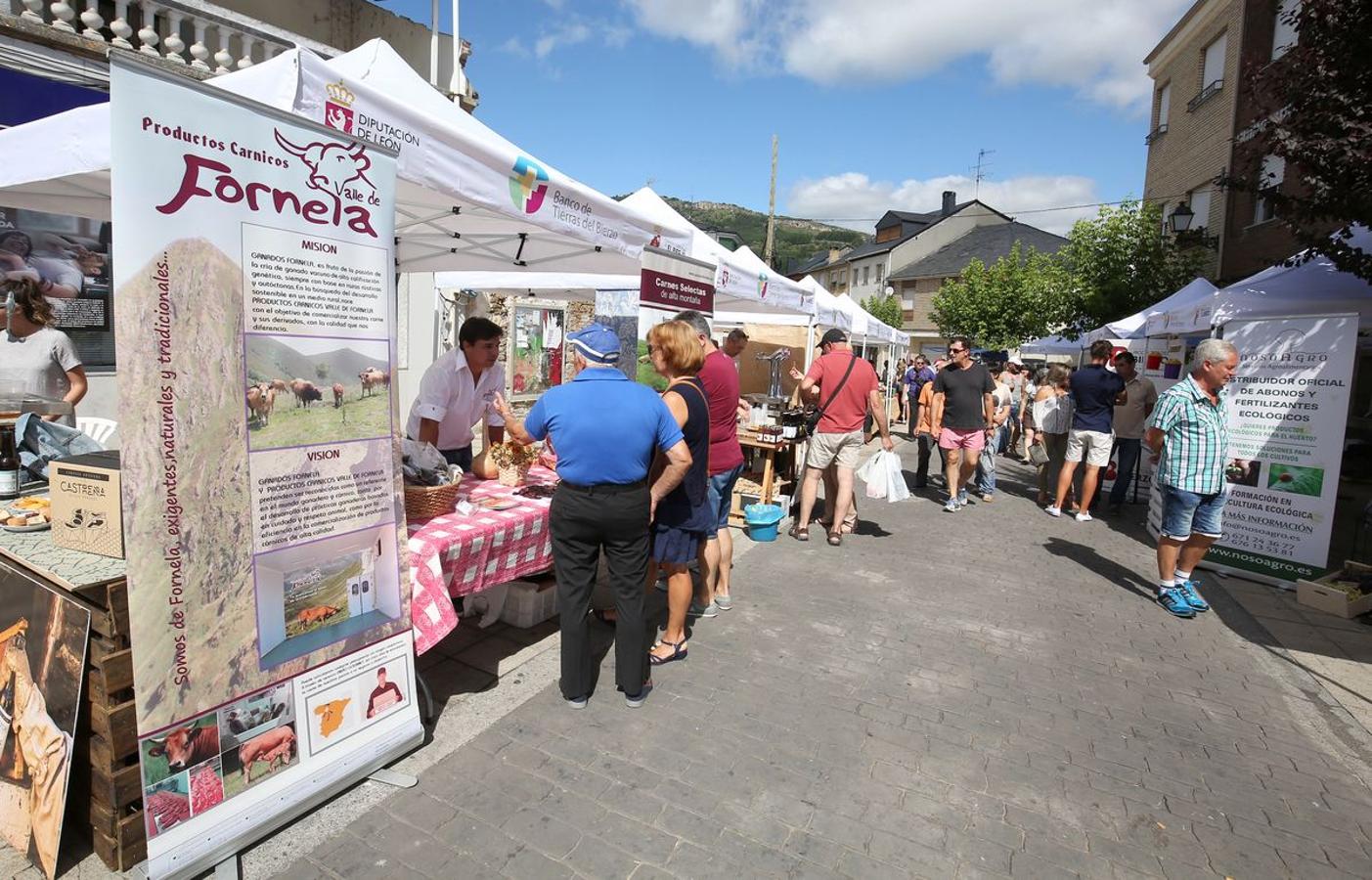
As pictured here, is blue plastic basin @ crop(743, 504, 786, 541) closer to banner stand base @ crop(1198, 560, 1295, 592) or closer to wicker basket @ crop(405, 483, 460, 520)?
wicker basket @ crop(405, 483, 460, 520)

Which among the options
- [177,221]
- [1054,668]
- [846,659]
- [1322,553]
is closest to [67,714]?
[177,221]

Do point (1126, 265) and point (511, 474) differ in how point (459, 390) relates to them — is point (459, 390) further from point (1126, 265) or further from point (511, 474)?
point (1126, 265)

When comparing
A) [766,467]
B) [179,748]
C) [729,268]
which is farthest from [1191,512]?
[179,748]

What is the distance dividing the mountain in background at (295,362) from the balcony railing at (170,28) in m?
4.43

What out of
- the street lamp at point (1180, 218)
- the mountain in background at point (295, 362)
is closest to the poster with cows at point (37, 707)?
the mountain in background at point (295, 362)

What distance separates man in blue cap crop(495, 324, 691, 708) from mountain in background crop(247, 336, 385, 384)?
795 millimetres

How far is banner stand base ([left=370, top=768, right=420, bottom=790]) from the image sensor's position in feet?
8.85

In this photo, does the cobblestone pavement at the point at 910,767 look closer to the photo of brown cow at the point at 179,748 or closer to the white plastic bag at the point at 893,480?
the photo of brown cow at the point at 179,748

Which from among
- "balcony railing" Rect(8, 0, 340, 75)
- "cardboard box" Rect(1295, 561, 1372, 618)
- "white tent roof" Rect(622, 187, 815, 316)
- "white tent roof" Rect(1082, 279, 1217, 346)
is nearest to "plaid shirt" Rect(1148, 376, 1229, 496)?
"cardboard box" Rect(1295, 561, 1372, 618)

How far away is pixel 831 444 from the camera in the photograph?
248 inches

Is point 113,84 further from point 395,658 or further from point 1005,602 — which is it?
point 1005,602

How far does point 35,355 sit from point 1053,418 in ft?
30.6

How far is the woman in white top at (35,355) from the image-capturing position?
3943mm

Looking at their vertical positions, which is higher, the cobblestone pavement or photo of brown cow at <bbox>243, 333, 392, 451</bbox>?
photo of brown cow at <bbox>243, 333, 392, 451</bbox>
